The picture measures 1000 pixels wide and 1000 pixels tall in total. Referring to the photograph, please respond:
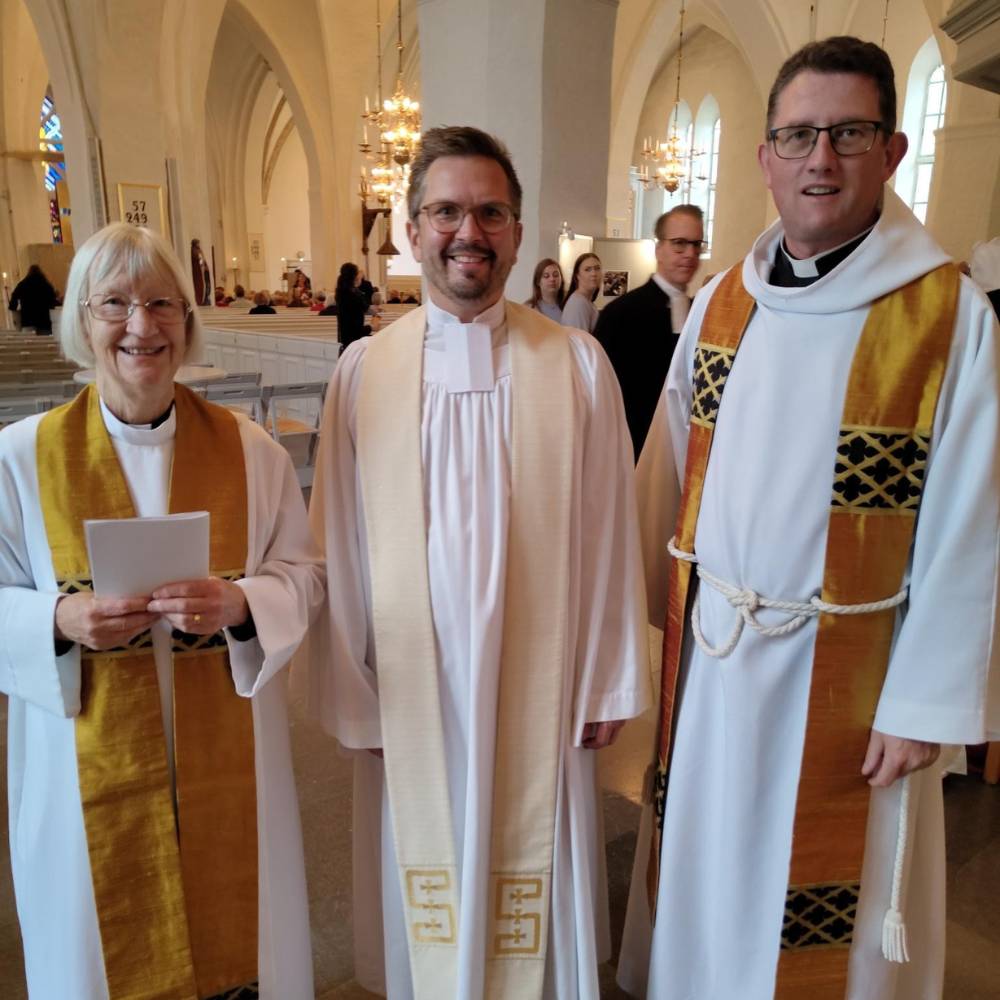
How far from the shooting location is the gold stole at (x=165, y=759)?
1.56 meters

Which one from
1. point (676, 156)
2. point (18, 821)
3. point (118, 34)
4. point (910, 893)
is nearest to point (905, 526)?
point (910, 893)

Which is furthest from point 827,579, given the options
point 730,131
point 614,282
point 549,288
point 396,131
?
point 730,131

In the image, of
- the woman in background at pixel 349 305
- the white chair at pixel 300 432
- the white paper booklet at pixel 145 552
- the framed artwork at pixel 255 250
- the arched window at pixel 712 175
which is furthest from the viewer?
the framed artwork at pixel 255 250

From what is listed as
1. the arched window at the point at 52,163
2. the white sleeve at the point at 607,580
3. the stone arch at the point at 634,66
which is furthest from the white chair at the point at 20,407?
the arched window at the point at 52,163

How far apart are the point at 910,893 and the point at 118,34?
48.0 feet

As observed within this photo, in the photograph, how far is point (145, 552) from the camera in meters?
1.37

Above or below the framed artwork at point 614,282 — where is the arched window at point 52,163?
above

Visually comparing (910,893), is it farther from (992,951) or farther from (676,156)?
(676,156)

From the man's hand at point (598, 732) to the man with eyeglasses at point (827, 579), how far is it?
140mm

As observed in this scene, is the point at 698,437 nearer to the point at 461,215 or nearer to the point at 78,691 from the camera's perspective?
the point at 461,215

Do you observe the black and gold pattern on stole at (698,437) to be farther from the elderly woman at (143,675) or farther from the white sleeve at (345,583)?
the elderly woman at (143,675)

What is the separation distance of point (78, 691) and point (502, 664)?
82cm

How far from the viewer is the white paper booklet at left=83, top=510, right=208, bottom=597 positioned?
52.2 inches

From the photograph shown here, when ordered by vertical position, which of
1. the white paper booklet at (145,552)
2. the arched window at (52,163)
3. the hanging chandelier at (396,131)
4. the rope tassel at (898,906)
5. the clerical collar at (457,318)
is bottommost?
the rope tassel at (898,906)
